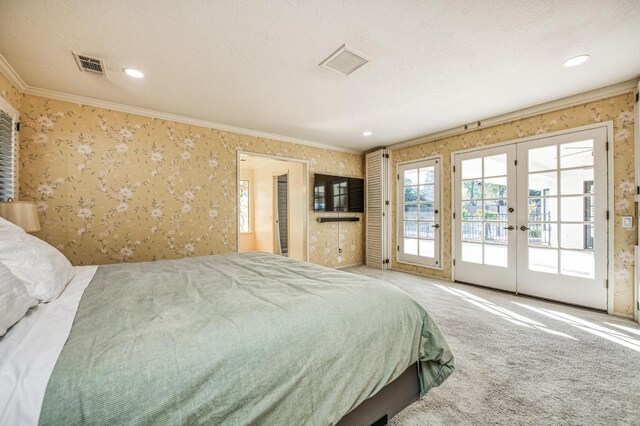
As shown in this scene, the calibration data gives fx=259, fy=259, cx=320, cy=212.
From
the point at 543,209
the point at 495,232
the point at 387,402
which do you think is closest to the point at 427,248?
the point at 495,232

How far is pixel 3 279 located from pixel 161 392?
2.62 feet

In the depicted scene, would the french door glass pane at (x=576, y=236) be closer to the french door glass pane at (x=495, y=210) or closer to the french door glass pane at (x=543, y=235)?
the french door glass pane at (x=543, y=235)

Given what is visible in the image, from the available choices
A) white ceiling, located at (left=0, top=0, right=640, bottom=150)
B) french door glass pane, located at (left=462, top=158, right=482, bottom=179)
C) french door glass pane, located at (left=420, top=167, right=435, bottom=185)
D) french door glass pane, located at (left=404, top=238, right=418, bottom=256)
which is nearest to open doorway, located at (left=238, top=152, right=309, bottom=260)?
white ceiling, located at (left=0, top=0, right=640, bottom=150)

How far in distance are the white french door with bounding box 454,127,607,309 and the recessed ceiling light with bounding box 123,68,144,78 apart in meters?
4.22

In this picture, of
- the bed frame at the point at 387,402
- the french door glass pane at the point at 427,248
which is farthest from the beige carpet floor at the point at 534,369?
the french door glass pane at the point at 427,248

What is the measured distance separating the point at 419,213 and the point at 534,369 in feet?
9.98

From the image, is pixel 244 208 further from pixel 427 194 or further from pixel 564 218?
pixel 564 218

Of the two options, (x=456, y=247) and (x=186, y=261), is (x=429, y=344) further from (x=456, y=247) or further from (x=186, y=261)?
(x=456, y=247)

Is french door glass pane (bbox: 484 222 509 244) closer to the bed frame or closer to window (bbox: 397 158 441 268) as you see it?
window (bbox: 397 158 441 268)

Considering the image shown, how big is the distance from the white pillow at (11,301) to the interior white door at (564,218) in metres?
4.53

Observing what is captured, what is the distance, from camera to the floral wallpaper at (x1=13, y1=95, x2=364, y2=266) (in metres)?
2.77

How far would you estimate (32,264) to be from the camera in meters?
1.27

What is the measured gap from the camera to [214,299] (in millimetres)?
1276

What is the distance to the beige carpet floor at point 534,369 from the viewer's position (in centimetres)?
144
